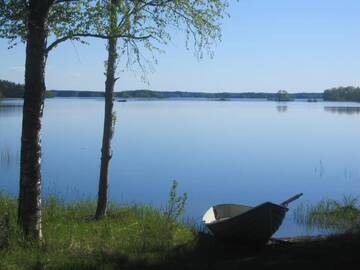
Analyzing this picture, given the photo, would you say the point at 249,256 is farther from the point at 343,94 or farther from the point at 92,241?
the point at 343,94

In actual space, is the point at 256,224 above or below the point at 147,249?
above

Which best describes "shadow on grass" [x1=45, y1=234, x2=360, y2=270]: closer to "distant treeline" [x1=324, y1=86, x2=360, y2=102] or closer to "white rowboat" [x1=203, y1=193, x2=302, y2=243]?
"white rowboat" [x1=203, y1=193, x2=302, y2=243]

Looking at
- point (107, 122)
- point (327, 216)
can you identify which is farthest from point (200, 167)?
point (107, 122)

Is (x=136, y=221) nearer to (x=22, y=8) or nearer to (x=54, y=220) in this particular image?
(x=54, y=220)

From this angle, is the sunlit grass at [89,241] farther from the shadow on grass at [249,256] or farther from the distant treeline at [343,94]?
the distant treeline at [343,94]

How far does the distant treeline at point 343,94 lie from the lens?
15598 centimetres

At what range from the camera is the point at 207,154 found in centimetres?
3538

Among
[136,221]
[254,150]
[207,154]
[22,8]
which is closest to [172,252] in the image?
[136,221]

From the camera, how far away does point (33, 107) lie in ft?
28.5

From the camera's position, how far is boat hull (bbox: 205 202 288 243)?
1019 centimetres

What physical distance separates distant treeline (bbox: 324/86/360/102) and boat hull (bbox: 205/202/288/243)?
149599mm

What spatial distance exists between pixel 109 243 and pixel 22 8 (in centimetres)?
396

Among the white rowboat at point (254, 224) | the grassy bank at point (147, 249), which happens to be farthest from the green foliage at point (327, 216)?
the white rowboat at point (254, 224)

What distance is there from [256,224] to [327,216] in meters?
7.98
